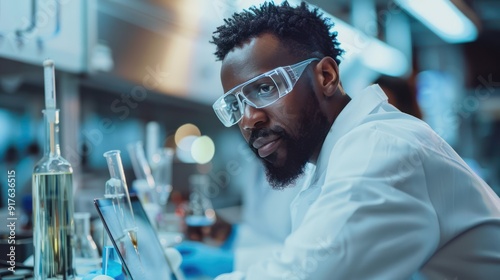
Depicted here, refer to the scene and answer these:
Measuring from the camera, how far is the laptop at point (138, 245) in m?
0.94

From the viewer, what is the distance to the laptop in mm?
943

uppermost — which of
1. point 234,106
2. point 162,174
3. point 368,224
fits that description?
point 234,106

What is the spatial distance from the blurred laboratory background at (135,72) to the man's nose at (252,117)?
339mm

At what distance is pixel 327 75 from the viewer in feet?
3.44

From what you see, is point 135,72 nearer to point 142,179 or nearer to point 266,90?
point 142,179

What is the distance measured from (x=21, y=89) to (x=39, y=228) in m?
1.66

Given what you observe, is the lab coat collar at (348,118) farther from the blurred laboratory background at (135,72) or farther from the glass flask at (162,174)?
the glass flask at (162,174)

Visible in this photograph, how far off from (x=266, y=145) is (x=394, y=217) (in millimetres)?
306

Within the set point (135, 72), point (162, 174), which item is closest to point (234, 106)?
point (162, 174)

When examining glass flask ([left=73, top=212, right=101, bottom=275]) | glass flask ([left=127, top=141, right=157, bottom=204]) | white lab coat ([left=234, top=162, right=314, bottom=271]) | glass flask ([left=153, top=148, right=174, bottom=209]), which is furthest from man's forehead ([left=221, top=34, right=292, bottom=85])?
white lab coat ([left=234, top=162, right=314, bottom=271])

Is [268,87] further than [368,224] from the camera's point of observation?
Yes

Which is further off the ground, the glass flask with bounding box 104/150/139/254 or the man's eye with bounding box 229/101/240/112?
the man's eye with bounding box 229/101/240/112

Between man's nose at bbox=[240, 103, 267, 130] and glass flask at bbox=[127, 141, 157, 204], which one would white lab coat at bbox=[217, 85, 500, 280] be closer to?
man's nose at bbox=[240, 103, 267, 130]

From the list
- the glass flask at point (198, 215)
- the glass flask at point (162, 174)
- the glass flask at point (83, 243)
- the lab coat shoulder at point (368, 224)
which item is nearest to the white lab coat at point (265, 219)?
the glass flask at point (198, 215)
